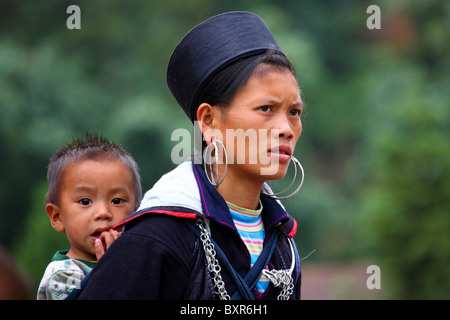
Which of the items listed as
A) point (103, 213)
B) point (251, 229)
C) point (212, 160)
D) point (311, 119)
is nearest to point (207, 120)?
point (212, 160)

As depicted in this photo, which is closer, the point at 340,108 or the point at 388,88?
the point at 388,88

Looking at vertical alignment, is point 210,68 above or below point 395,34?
below

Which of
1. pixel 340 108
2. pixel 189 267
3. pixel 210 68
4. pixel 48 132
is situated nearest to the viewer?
pixel 189 267

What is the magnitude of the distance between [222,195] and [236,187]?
2.2 inches

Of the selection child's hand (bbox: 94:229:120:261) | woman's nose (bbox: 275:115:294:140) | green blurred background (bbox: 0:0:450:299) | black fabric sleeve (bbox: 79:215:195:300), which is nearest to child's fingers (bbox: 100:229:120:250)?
child's hand (bbox: 94:229:120:261)

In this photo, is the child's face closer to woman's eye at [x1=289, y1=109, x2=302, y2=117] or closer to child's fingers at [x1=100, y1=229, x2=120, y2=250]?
child's fingers at [x1=100, y1=229, x2=120, y2=250]

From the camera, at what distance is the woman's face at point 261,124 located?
1.98 m

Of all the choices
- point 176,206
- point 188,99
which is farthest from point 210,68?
point 176,206

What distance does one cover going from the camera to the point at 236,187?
2.08 m

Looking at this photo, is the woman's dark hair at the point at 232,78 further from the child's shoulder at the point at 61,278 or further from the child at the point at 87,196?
the child's shoulder at the point at 61,278

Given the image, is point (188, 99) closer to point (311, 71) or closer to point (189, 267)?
point (189, 267)
